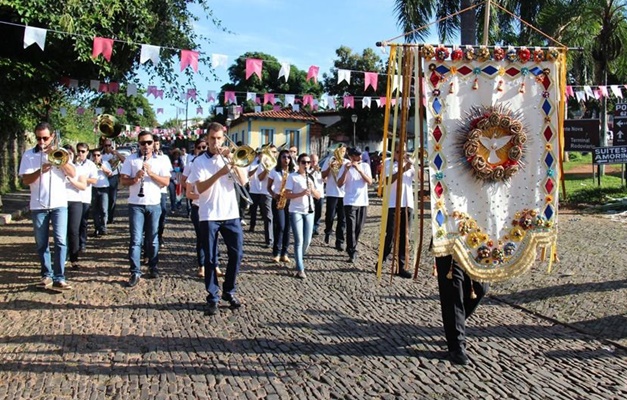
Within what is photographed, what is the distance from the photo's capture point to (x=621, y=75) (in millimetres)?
19422

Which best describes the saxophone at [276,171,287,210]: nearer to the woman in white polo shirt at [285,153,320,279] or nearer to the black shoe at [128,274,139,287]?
the woman in white polo shirt at [285,153,320,279]

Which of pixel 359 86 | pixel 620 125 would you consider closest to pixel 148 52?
pixel 620 125

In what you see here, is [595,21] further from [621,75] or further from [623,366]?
[623,366]

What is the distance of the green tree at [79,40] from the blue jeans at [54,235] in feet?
13.4

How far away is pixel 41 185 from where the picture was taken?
7031mm

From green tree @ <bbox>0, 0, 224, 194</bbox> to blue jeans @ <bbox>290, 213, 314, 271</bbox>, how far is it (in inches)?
186

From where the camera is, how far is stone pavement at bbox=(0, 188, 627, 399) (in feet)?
→ 14.3

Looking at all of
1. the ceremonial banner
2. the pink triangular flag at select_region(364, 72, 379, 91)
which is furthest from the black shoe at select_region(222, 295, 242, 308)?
the pink triangular flag at select_region(364, 72, 379, 91)

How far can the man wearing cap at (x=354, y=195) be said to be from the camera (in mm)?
9211

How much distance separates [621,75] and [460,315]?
59.2 feet

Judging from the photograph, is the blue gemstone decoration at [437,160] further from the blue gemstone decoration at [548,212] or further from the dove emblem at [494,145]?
the blue gemstone decoration at [548,212]

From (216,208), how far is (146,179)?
2.00 m

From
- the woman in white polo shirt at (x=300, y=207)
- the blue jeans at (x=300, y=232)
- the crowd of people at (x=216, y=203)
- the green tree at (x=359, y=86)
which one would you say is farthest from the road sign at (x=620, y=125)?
the green tree at (x=359, y=86)

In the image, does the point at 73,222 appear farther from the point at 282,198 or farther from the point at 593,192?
the point at 593,192
